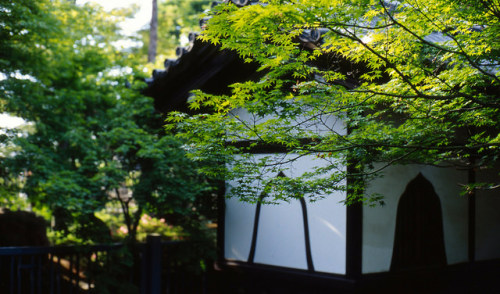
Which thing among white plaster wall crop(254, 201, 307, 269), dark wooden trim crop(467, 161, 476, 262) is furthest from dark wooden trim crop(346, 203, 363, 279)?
dark wooden trim crop(467, 161, 476, 262)

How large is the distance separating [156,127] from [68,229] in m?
2.39

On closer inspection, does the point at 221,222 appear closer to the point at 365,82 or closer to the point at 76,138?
the point at 76,138

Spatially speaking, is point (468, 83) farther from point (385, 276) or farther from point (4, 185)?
point (4, 185)

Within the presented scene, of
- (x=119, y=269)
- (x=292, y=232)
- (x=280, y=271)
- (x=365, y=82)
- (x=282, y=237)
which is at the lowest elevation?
(x=119, y=269)

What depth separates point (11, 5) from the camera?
18.9 ft

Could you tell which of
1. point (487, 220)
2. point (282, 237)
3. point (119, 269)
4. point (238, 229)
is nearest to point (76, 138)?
point (119, 269)

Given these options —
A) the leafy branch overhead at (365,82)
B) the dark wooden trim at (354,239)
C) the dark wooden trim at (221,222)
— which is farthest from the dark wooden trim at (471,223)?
the dark wooden trim at (221,222)

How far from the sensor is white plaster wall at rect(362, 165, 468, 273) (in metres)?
5.68

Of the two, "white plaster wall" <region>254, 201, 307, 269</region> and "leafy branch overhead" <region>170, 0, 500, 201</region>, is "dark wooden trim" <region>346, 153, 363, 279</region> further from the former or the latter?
"leafy branch overhead" <region>170, 0, 500, 201</region>

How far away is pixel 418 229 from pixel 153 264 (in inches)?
179

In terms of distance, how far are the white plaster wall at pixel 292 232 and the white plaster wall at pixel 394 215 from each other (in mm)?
405

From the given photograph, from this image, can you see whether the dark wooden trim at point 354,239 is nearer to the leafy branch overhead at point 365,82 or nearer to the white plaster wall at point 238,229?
the leafy branch overhead at point 365,82

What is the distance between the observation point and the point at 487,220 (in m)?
8.09

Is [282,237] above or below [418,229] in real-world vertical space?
below
